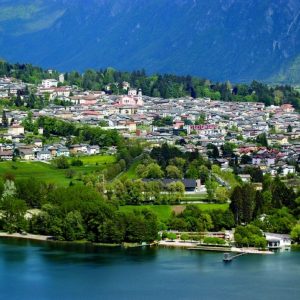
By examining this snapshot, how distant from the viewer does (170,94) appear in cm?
5175

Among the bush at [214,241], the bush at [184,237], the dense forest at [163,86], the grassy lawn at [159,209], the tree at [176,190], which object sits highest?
the dense forest at [163,86]

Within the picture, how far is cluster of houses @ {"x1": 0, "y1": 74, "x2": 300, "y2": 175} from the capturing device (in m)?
37.2

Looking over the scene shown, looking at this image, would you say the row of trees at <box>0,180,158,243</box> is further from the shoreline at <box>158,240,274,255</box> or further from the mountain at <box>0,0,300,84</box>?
the mountain at <box>0,0,300,84</box>

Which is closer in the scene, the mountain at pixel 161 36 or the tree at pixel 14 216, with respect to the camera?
the tree at pixel 14 216

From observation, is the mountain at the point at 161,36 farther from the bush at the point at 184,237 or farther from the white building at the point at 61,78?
the bush at the point at 184,237

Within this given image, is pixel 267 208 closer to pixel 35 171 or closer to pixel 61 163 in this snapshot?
pixel 35 171

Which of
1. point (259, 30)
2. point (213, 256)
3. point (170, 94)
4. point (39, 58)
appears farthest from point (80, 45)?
point (213, 256)

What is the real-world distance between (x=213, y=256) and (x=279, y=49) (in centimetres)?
5720

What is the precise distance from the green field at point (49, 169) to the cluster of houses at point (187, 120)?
5.20 feet

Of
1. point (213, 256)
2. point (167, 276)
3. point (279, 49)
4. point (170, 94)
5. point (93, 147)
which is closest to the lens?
point (167, 276)

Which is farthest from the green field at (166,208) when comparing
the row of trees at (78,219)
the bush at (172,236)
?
the bush at (172,236)

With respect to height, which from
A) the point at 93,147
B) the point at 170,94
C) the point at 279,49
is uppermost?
the point at 279,49

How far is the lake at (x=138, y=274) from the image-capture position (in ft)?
63.3

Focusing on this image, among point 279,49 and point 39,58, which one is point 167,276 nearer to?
point 279,49
